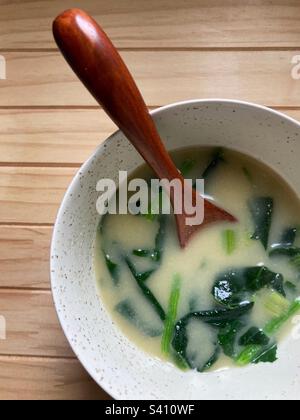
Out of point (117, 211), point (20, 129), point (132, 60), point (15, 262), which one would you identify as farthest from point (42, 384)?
point (132, 60)

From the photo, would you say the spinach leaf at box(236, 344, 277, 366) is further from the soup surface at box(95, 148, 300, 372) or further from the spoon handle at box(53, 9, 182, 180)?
the spoon handle at box(53, 9, 182, 180)

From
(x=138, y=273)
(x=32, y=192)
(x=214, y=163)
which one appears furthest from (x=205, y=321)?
(x=32, y=192)

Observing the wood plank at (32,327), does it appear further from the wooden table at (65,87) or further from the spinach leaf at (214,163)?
the spinach leaf at (214,163)

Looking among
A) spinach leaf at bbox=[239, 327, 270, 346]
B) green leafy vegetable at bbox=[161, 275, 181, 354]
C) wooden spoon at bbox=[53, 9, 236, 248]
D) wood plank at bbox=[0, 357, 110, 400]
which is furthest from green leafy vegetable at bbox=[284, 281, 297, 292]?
wood plank at bbox=[0, 357, 110, 400]

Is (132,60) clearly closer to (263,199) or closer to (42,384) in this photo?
(263,199)

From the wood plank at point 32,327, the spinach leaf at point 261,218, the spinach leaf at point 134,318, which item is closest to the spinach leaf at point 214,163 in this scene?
the spinach leaf at point 261,218
